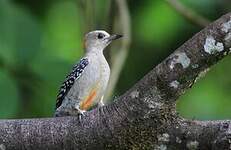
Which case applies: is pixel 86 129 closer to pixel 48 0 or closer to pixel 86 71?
pixel 86 71

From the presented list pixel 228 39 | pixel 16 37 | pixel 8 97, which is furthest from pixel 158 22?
pixel 228 39

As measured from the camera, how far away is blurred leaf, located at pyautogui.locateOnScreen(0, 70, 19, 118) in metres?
5.38

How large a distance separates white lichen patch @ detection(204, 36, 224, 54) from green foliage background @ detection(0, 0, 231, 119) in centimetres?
219

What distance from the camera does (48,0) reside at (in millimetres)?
7340

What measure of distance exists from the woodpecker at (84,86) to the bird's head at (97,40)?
0.27 m

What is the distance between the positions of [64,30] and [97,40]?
6.02 ft

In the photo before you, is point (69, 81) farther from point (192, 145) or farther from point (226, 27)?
point (226, 27)

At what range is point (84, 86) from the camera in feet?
17.7

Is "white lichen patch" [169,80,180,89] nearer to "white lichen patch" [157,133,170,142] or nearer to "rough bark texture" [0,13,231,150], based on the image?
"rough bark texture" [0,13,231,150]

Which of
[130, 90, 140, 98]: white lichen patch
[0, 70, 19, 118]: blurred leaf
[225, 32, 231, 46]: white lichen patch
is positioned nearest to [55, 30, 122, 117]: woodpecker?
[0, 70, 19, 118]: blurred leaf

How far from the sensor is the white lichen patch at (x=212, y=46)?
3.60 metres

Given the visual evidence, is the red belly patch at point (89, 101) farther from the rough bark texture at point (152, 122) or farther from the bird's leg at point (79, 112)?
the rough bark texture at point (152, 122)

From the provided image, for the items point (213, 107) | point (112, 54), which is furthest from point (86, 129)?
point (213, 107)

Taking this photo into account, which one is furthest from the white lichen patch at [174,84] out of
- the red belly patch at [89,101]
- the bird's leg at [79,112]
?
the red belly patch at [89,101]
